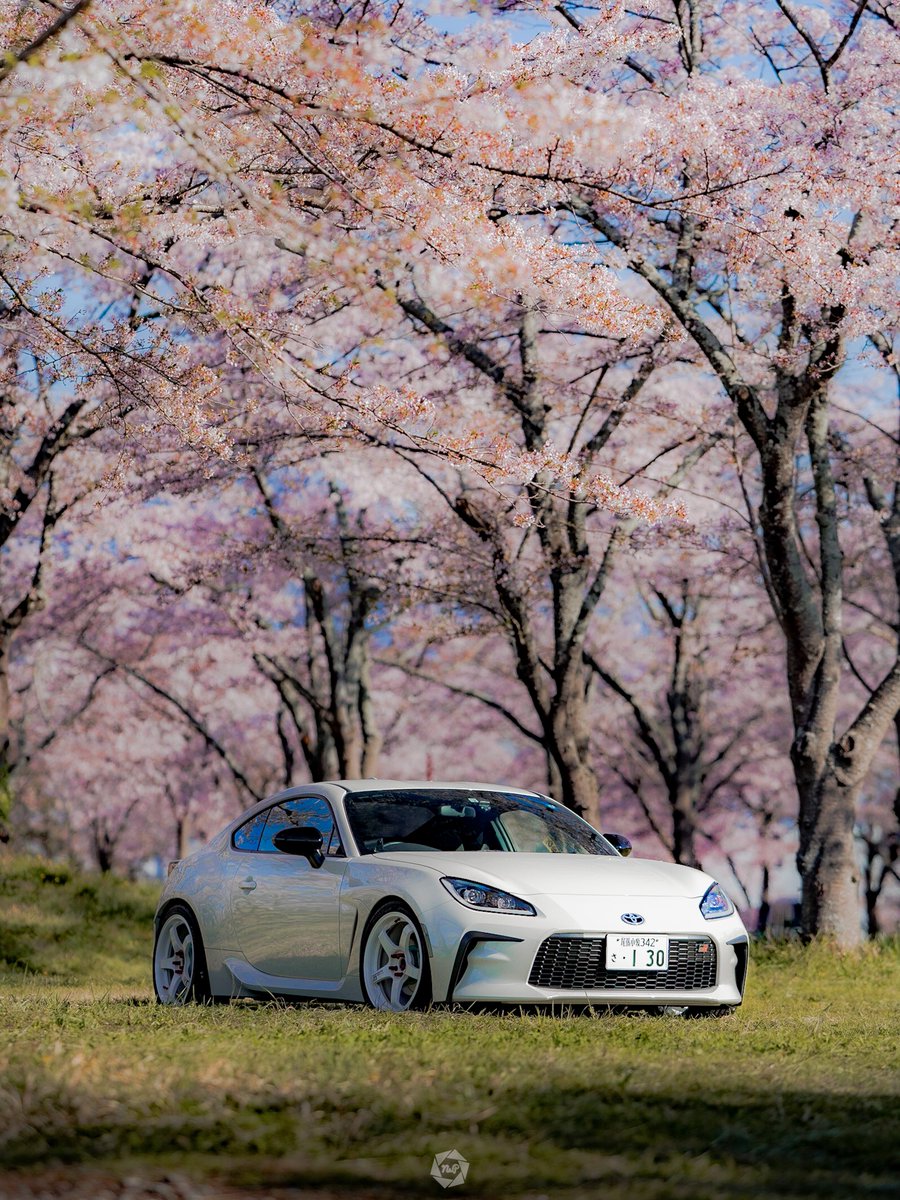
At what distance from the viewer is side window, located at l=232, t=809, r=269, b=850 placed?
929 centimetres

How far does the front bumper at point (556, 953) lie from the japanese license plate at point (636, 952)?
0.04 metres

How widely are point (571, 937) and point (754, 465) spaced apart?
17561 millimetres

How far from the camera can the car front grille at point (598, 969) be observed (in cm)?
750

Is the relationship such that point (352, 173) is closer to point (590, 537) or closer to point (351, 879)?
point (351, 879)

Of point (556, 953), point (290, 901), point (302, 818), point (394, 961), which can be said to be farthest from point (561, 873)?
point (302, 818)

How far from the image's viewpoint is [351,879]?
8.20 meters

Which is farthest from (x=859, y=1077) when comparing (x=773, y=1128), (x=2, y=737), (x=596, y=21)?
(x=2, y=737)

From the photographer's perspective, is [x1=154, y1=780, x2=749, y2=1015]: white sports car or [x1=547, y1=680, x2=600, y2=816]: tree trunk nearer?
[x1=154, y1=780, x2=749, y2=1015]: white sports car

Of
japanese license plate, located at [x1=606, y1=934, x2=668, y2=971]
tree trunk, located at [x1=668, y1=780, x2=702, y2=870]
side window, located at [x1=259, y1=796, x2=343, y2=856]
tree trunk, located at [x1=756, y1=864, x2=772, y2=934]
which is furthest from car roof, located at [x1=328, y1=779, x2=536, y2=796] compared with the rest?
tree trunk, located at [x1=756, y1=864, x2=772, y2=934]

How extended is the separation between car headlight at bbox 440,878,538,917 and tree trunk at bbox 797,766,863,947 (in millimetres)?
6953

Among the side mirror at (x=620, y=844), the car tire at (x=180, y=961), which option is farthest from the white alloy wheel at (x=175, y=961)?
the side mirror at (x=620, y=844)

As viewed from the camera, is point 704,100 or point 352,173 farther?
point 704,100

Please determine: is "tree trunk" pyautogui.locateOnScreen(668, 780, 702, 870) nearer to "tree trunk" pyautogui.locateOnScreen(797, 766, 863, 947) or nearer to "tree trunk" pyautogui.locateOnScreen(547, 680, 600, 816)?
"tree trunk" pyautogui.locateOnScreen(547, 680, 600, 816)

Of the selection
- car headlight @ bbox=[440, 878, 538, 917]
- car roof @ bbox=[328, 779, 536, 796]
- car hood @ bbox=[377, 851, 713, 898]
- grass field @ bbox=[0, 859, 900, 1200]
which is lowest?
grass field @ bbox=[0, 859, 900, 1200]
